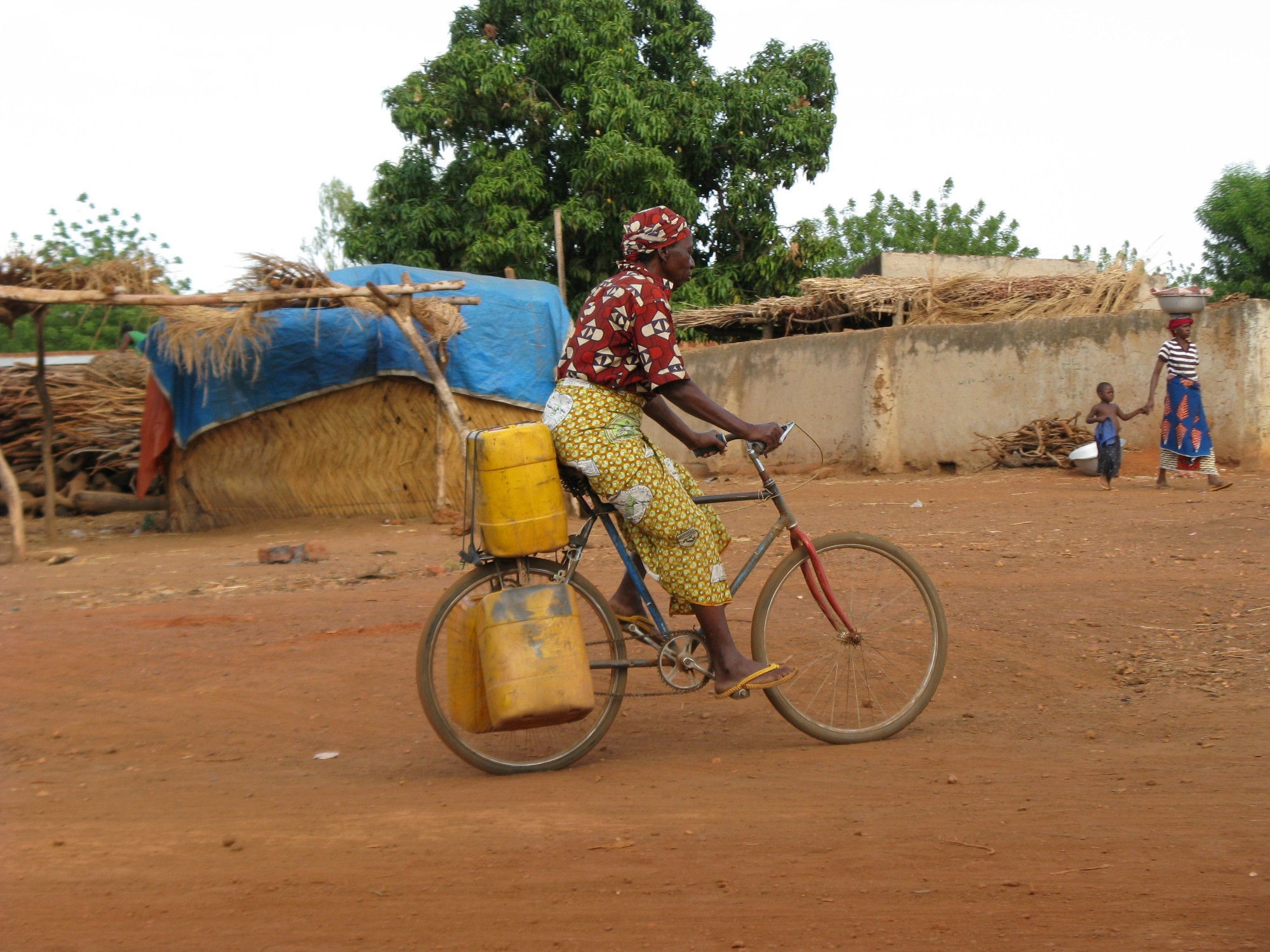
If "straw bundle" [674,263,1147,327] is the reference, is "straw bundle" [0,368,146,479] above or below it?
below

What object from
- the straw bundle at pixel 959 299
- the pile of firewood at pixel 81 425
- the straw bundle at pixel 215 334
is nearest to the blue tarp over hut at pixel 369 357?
the straw bundle at pixel 215 334

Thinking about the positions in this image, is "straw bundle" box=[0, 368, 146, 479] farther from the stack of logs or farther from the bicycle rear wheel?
the bicycle rear wheel

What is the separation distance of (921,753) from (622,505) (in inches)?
50.6

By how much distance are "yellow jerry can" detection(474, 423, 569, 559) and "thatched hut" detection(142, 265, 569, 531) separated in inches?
292

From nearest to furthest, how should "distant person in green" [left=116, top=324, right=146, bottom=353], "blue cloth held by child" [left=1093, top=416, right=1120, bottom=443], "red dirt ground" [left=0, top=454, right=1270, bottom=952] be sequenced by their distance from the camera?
1. "red dirt ground" [left=0, top=454, right=1270, bottom=952]
2. "blue cloth held by child" [left=1093, top=416, right=1120, bottom=443]
3. "distant person in green" [left=116, top=324, right=146, bottom=353]

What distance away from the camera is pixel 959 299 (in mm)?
13906

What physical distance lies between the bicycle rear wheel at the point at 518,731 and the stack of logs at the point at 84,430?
11.6 m

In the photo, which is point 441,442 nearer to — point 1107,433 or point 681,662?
point 1107,433

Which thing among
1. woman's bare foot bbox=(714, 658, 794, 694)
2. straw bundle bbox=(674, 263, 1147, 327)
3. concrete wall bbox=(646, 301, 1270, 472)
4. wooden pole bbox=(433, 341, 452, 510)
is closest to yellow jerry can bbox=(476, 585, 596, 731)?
woman's bare foot bbox=(714, 658, 794, 694)

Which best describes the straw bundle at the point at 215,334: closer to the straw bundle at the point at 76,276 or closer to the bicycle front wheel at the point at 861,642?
the straw bundle at the point at 76,276

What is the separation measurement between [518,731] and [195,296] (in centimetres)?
751

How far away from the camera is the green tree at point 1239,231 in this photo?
2321cm

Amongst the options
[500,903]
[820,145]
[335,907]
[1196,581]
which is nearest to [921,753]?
[500,903]

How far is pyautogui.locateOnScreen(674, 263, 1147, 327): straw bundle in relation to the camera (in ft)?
42.4
